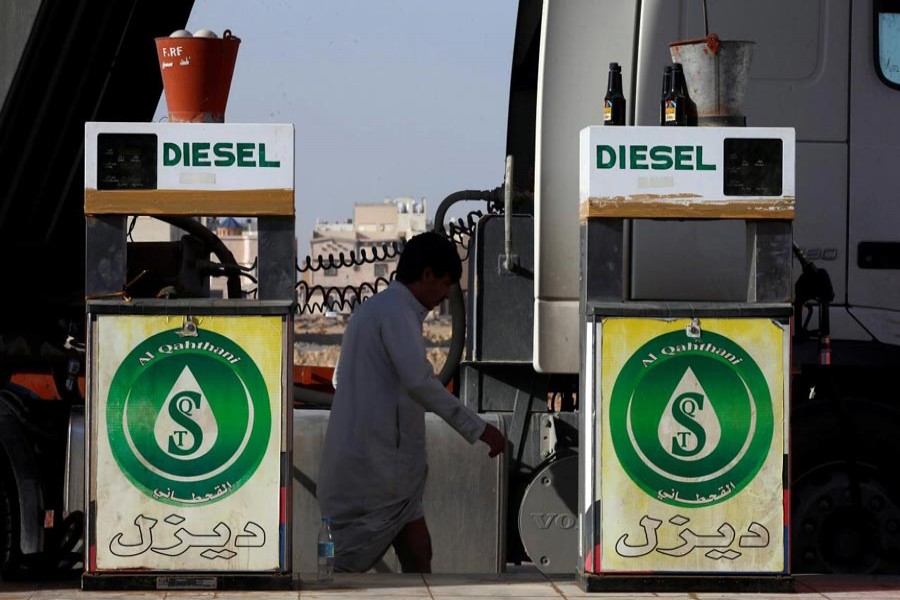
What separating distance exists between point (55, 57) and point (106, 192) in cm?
154

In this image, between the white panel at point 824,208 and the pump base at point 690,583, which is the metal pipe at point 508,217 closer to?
the white panel at point 824,208

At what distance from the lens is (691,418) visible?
5254 mm

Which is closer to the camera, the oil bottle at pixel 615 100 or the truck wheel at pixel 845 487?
the oil bottle at pixel 615 100

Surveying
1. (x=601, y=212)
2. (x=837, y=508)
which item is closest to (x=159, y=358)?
(x=601, y=212)

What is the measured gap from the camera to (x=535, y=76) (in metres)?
7.35

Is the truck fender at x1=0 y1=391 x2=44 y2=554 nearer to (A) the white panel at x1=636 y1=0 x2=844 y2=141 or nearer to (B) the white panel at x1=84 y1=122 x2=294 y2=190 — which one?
(B) the white panel at x1=84 y1=122 x2=294 y2=190

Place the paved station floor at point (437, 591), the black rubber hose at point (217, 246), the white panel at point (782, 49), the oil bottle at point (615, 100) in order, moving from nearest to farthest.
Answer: the paved station floor at point (437, 591)
the oil bottle at point (615, 100)
the white panel at point (782, 49)
the black rubber hose at point (217, 246)

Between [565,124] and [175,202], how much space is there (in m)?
1.81

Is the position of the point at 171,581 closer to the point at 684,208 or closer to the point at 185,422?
the point at 185,422

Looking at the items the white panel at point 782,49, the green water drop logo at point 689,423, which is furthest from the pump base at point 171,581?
the white panel at point 782,49

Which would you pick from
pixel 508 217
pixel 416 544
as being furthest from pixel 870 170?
pixel 416 544

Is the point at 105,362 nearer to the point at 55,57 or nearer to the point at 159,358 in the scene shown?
the point at 159,358

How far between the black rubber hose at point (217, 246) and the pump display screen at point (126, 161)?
1546mm

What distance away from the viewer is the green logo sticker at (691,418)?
5.24 metres
